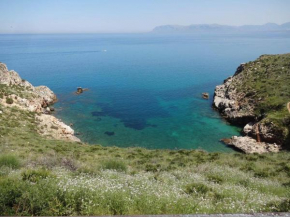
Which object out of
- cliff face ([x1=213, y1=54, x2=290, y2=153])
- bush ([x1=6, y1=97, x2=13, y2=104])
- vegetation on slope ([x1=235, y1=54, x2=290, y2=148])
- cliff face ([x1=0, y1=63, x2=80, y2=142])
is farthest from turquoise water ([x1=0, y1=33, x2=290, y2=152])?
bush ([x1=6, y1=97, x2=13, y2=104])

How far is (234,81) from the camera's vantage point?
54.1 metres

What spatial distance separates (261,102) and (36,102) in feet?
133

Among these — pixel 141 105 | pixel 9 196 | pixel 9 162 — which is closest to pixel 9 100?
pixel 141 105

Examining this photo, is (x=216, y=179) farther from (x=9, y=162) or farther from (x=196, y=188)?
(x=9, y=162)

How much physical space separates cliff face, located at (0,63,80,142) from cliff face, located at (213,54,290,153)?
2494 centimetres

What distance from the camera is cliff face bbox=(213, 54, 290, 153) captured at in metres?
31.7

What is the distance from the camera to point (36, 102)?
44094mm

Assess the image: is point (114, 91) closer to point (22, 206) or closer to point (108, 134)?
point (108, 134)

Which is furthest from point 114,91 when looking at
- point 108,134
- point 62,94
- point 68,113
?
point 108,134

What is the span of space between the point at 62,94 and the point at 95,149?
38742 millimetres

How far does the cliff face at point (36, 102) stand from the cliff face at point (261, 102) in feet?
81.8

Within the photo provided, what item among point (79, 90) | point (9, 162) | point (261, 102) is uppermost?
point (9, 162)

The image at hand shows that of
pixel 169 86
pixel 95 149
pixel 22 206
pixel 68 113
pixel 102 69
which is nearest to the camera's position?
pixel 22 206

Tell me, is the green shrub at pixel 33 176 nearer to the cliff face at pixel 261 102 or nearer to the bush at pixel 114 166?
the bush at pixel 114 166
